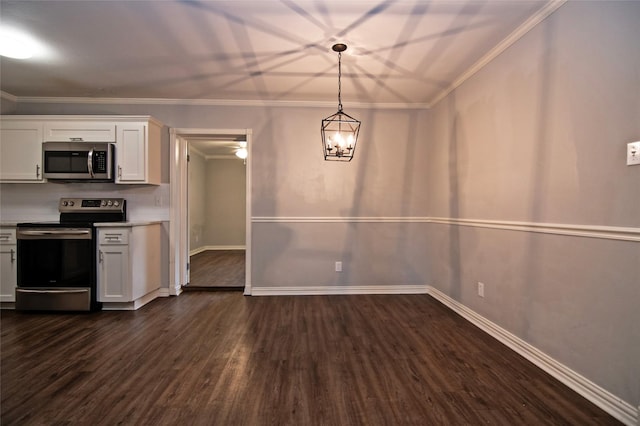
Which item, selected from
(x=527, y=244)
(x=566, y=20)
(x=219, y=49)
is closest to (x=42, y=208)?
(x=219, y=49)

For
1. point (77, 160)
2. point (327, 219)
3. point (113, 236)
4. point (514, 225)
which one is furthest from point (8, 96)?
point (514, 225)

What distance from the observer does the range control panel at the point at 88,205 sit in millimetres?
3586

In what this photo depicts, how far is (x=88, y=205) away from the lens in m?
3.60

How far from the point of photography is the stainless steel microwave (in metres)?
3.36

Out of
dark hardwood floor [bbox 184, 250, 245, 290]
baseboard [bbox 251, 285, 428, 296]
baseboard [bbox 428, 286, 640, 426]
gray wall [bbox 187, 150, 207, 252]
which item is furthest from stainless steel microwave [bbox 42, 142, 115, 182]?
baseboard [bbox 428, 286, 640, 426]

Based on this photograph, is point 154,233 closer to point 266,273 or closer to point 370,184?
point 266,273

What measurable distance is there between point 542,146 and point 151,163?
390 centimetres

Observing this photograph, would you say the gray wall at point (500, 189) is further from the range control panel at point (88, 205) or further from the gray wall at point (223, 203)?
the gray wall at point (223, 203)

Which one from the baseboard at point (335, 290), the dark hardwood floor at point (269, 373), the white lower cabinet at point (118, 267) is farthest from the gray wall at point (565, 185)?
the white lower cabinet at point (118, 267)

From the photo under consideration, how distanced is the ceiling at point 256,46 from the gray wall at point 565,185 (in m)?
0.38

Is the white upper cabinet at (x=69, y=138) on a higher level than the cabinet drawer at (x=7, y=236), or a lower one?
higher

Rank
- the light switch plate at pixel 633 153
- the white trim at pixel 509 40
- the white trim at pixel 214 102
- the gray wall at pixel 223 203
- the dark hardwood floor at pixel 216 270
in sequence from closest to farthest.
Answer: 1. the light switch plate at pixel 633 153
2. the white trim at pixel 509 40
3. the white trim at pixel 214 102
4. the dark hardwood floor at pixel 216 270
5. the gray wall at pixel 223 203

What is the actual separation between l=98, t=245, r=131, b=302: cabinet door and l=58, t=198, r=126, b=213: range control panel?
26.8 inches

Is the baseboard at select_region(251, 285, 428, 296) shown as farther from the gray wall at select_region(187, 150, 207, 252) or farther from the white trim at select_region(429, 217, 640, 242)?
the gray wall at select_region(187, 150, 207, 252)
